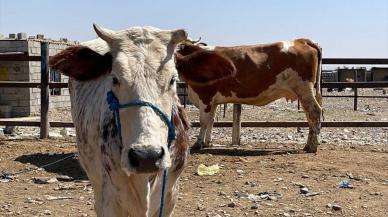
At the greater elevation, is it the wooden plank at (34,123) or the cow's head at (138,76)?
the cow's head at (138,76)

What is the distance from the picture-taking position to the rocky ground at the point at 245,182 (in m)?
5.96

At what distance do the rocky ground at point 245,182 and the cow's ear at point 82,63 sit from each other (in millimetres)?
2584

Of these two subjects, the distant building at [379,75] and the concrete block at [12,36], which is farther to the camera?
the distant building at [379,75]

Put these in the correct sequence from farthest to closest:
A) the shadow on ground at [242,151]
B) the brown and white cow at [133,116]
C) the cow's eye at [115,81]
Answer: the shadow on ground at [242,151] → the cow's eye at [115,81] → the brown and white cow at [133,116]

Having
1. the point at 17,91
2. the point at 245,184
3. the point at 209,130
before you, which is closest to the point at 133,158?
the point at 245,184

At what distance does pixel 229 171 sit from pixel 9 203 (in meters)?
3.00

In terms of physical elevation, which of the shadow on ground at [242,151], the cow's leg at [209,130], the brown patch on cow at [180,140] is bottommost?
the shadow on ground at [242,151]

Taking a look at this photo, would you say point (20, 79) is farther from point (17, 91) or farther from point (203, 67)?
point (203, 67)

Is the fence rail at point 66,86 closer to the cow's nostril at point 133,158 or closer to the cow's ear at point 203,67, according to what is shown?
the cow's ear at point 203,67

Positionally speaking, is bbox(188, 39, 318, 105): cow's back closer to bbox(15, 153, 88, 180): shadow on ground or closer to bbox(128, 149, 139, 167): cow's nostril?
bbox(15, 153, 88, 180): shadow on ground

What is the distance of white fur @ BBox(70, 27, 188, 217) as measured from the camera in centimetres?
284

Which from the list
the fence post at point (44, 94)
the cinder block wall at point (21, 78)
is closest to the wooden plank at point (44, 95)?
the fence post at point (44, 94)

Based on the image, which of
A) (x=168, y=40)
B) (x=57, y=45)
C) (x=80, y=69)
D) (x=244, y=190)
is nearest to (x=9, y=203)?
(x=244, y=190)

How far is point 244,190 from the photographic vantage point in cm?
675
